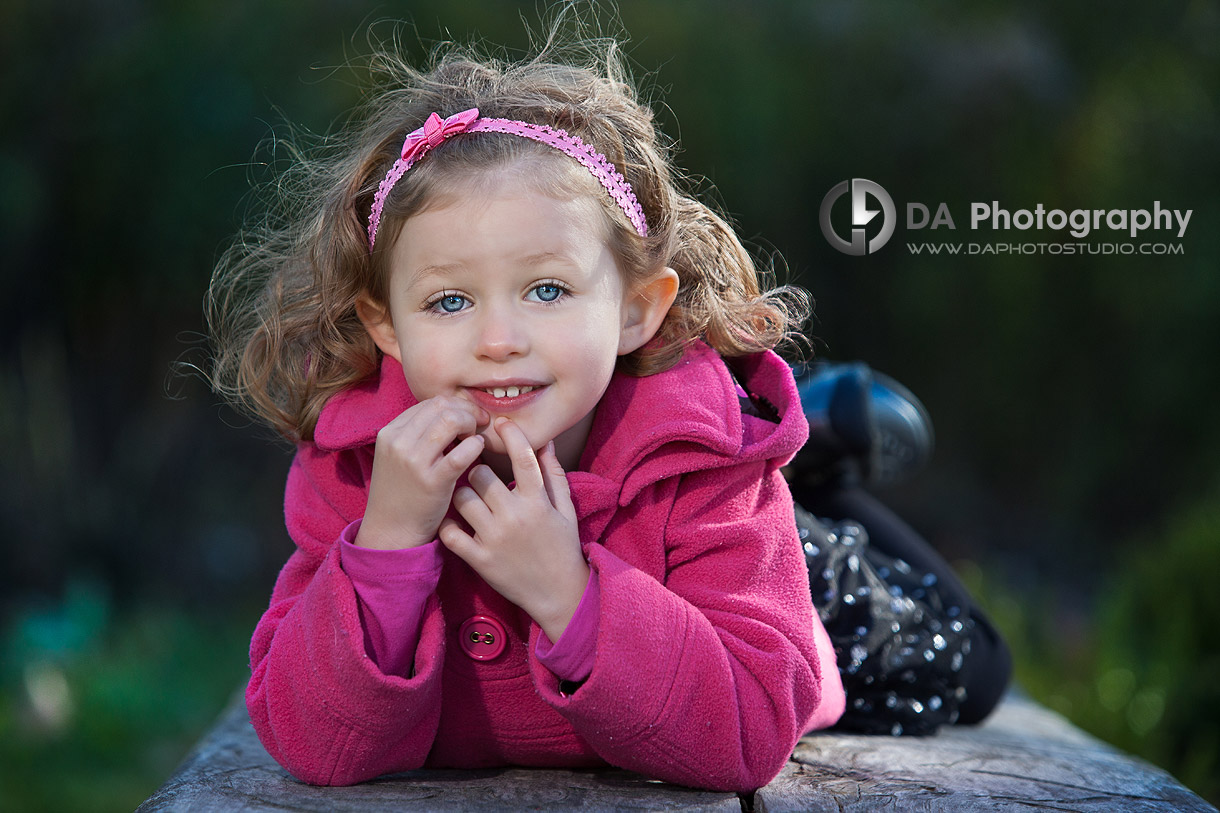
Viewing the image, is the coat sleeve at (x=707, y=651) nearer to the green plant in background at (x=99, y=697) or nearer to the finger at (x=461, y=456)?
the finger at (x=461, y=456)

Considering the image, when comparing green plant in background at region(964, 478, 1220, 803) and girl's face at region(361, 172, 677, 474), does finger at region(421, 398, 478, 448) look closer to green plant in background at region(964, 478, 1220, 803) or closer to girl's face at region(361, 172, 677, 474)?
girl's face at region(361, 172, 677, 474)

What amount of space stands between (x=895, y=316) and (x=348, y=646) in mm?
3891

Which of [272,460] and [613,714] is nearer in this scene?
[613,714]

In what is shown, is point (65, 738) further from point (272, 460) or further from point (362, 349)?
point (362, 349)

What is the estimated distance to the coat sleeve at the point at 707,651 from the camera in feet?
4.36

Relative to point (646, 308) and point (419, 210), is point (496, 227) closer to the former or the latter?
point (419, 210)

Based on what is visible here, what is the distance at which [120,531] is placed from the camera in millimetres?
4559

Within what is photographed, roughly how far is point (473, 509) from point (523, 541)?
0.25 feet

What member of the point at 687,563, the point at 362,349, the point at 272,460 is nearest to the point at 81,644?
the point at 272,460

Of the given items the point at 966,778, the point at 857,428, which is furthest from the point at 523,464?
the point at 857,428

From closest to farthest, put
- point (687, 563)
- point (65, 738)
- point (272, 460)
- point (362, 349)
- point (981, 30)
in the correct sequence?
point (687, 563)
point (362, 349)
point (65, 738)
point (981, 30)
point (272, 460)

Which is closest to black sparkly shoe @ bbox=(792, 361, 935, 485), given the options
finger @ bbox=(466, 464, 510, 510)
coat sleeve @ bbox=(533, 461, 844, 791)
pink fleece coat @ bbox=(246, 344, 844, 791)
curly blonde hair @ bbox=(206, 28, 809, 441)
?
curly blonde hair @ bbox=(206, 28, 809, 441)

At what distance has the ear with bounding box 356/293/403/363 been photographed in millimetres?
1628

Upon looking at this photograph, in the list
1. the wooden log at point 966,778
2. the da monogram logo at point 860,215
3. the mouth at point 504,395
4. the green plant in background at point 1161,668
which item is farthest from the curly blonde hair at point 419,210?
the da monogram logo at point 860,215
